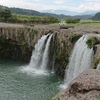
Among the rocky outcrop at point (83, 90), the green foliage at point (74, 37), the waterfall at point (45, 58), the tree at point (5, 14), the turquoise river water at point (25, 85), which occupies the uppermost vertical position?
the tree at point (5, 14)

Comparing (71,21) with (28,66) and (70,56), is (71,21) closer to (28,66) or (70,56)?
(28,66)

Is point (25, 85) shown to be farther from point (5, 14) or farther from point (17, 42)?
point (5, 14)

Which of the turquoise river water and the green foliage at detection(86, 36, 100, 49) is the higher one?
the green foliage at detection(86, 36, 100, 49)

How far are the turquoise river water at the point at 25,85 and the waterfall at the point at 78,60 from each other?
1.52 m

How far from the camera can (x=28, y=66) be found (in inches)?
1352

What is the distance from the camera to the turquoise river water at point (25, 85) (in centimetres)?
2225

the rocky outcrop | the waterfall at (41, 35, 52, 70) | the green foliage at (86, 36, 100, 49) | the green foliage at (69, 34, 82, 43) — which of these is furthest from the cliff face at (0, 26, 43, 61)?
the rocky outcrop

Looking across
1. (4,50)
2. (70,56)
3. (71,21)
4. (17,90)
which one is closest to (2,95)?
(17,90)

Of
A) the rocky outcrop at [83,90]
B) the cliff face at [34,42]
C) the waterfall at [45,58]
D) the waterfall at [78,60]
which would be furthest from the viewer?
the waterfall at [45,58]

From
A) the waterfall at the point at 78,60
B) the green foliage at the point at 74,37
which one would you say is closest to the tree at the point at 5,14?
the green foliage at the point at 74,37

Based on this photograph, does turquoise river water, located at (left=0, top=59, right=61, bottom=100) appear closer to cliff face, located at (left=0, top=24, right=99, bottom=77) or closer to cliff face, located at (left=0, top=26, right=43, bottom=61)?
cliff face, located at (left=0, top=24, right=99, bottom=77)

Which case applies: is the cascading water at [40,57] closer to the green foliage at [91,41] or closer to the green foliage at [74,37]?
the green foliage at [74,37]

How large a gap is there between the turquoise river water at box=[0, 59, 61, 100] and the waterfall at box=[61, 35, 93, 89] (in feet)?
4.97

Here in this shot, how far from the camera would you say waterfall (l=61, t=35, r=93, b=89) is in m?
24.6
